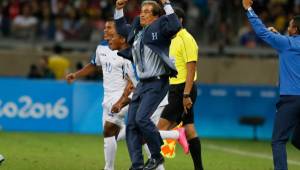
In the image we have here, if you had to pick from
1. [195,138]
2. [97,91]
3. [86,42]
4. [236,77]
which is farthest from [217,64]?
[195,138]

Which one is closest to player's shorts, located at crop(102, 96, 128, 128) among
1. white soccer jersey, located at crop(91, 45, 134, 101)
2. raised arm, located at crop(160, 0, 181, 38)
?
white soccer jersey, located at crop(91, 45, 134, 101)

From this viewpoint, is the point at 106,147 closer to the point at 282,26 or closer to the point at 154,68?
the point at 154,68

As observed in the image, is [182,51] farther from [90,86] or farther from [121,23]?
[90,86]

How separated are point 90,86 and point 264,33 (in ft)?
38.5

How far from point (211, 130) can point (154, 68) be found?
11.3 metres

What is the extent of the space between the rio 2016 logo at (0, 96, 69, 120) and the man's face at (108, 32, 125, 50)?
971 centimetres

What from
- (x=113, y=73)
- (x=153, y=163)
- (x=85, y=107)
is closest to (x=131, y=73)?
(x=113, y=73)

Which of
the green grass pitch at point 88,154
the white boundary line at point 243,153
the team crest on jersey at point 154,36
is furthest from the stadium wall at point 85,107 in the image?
the team crest on jersey at point 154,36

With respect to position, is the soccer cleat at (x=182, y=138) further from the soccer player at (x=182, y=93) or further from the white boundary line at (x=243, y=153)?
the white boundary line at (x=243, y=153)

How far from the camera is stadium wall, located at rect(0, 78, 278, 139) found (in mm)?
22016

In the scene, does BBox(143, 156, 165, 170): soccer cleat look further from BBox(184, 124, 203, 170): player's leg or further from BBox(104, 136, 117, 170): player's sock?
BBox(184, 124, 203, 170): player's leg

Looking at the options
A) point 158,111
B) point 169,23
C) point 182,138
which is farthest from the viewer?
point 182,138

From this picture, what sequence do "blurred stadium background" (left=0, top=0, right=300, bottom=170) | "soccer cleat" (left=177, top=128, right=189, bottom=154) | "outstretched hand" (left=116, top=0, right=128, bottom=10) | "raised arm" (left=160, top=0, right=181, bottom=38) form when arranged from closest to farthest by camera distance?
"raised arm" (left=160, top=0, right=181, bottom=38) → "outstretched hand" (left=116, top=0, right=128, bottom=10) → "soccer cleat" (left=177, top=128, right=189, bottom=154) → "blurred stadium background" (left=0, top=0, right=300, bottom=170)

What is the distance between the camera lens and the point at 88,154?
1594 centimetres
